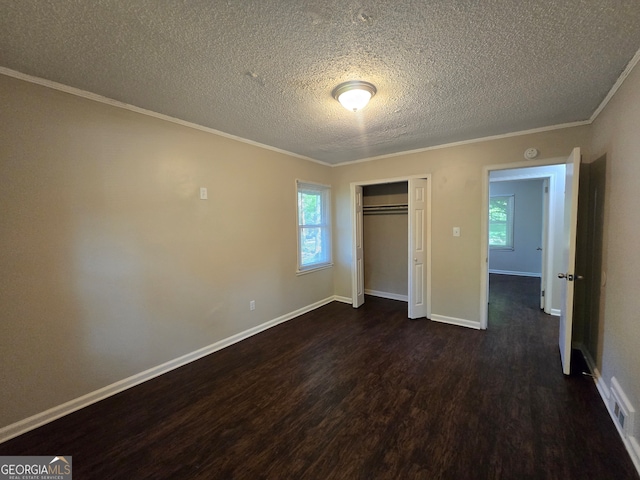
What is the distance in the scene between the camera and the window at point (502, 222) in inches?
263

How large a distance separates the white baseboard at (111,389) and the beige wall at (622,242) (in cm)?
320

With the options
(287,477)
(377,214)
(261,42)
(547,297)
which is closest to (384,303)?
(377,214)

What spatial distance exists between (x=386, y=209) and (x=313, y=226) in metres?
1.42

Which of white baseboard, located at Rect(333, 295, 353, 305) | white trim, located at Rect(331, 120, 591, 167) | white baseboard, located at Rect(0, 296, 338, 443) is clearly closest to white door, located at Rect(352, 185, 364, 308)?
white baseboard, located at Rect(333, 295, 353, 305)

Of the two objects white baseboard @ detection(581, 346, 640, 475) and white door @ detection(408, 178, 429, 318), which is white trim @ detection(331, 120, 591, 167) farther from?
white baseboard @ detection(581, 346, 640, 475)

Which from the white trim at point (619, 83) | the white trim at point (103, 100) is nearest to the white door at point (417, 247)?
the white trim at point (619, 83)

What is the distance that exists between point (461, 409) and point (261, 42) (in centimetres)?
276

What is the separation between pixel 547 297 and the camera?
12.8 feet

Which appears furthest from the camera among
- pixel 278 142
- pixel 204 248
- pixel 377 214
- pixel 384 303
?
pixel 377 214

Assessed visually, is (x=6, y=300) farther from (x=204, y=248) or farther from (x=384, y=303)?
(x=384, y=303)

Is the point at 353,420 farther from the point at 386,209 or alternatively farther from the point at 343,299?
the point at 386,209

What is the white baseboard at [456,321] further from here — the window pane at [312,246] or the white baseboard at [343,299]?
the window pane at [312,246]

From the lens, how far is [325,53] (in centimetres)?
158

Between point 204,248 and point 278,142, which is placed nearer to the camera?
point 204,248
